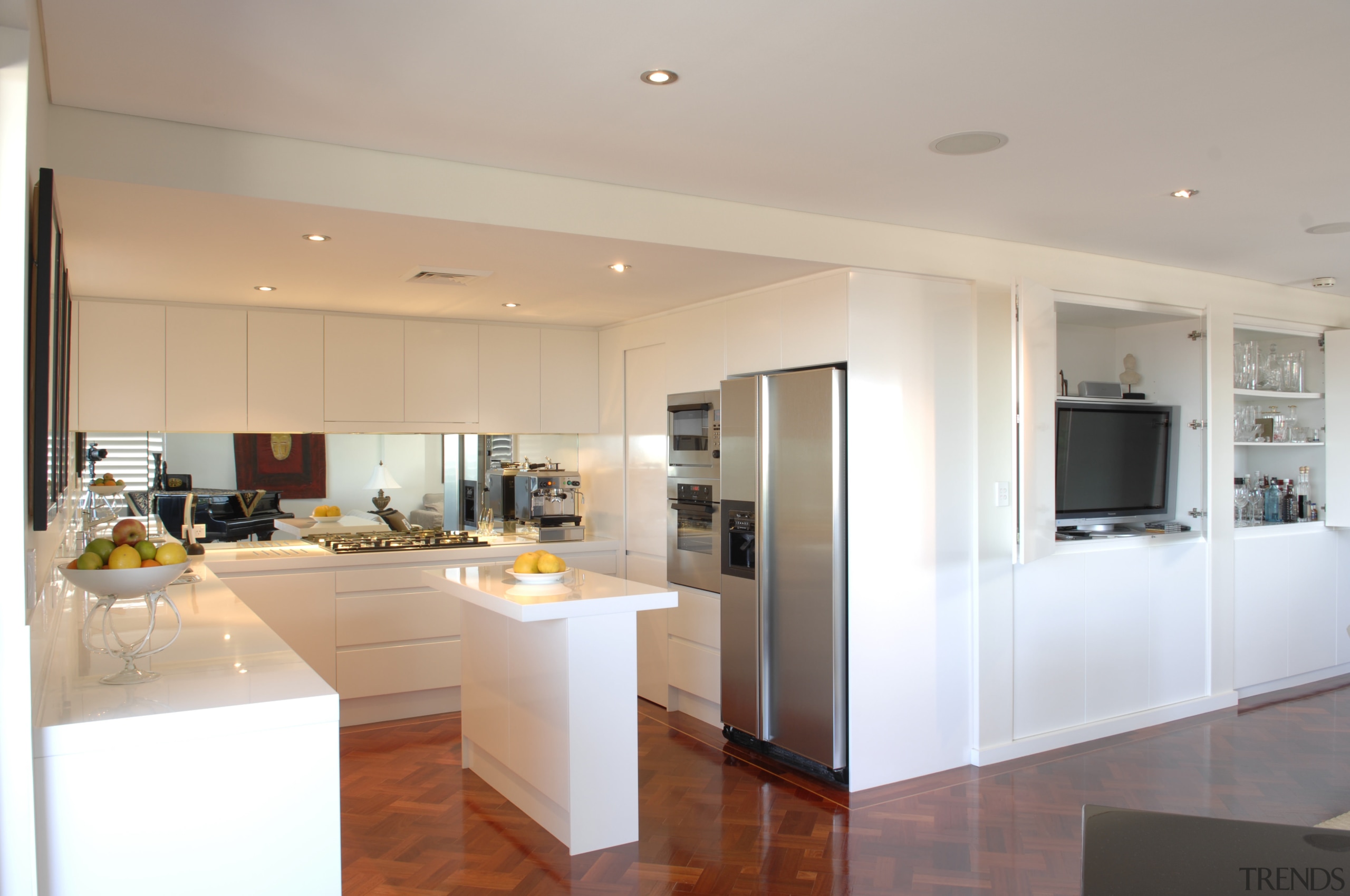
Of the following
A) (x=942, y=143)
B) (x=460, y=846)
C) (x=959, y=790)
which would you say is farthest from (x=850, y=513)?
(x=460, y=846)

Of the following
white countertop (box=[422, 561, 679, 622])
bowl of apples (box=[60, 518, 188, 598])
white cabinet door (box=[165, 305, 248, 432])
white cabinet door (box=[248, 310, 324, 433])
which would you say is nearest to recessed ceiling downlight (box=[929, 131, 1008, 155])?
white countertop (box=[422, 561, 679, 622])

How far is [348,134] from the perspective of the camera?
281 centimetres

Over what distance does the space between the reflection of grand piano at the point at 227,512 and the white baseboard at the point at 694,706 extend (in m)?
2.45

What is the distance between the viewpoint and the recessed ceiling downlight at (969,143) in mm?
2814

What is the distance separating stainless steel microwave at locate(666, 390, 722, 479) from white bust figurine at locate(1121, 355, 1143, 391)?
2427mm

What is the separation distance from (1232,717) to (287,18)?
17.6 ft

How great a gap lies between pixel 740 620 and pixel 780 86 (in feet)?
8.57

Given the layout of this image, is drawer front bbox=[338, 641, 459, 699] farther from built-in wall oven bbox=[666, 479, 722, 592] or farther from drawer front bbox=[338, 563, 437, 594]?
built-in wall oven bbox=[666, 479, 722, 592]

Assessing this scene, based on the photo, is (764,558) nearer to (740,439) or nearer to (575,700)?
(740,439)

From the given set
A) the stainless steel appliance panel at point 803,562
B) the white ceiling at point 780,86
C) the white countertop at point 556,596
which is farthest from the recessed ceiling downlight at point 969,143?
the white countertop at point 556,596

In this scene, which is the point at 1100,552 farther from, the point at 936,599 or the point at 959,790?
the point at 959,790

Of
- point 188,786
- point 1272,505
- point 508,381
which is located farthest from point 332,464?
point 1272,505

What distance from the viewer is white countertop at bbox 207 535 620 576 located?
4.55 meters

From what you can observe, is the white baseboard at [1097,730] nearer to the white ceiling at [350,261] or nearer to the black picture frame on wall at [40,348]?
the white ceiling at [350,261]
